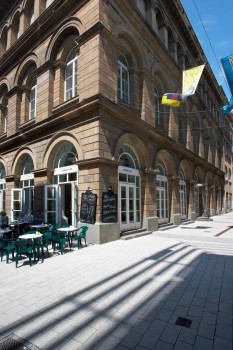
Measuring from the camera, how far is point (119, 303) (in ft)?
13.8

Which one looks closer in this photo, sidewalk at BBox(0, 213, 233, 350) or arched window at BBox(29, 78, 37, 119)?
sidewalk at BBox(0, 213, 233, 350)

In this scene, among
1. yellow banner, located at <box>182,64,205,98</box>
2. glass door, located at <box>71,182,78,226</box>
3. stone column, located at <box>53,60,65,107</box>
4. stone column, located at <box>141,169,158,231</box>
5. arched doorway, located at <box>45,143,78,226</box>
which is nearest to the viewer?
yellow banner, located at <box>182,64,205,98</box>

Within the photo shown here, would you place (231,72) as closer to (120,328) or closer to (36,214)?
(120,328)

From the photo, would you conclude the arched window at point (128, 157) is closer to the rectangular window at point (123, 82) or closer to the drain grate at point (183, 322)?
the rectangular window at point (123, 82)

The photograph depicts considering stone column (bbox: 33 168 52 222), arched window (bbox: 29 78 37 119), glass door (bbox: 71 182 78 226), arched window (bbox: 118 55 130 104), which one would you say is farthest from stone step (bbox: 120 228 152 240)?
arched window (bbox: 29 78 37 119)

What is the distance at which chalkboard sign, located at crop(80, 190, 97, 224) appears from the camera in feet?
31.1

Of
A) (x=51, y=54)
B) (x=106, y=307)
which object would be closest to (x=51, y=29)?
(x=51, y=54)

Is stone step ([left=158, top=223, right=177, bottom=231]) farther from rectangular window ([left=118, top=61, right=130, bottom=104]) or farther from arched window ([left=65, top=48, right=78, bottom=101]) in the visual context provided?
arched window ([left=65, top=48, right=78, bottom=101])

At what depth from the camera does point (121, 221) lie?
1128cm

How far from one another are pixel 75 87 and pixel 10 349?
10.8m

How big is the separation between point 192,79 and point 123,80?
3.66m

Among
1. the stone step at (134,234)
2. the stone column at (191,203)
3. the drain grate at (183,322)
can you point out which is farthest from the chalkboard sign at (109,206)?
the stone column at (191,203)

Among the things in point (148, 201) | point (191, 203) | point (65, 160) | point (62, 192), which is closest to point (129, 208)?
point (148, 201)

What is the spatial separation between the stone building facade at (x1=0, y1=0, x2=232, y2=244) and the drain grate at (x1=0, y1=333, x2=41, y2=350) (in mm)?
6061
